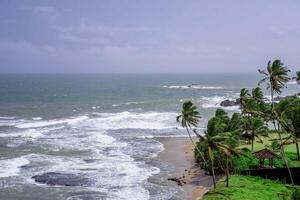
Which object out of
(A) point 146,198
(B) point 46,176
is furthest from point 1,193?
(A) point 146,198

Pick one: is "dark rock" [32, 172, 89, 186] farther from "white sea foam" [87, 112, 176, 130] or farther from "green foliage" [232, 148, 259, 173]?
"white sea foam" [87, 112, 176, 130]

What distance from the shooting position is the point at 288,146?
5409cm

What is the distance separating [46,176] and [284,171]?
25.6m

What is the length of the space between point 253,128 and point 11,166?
30.8 m

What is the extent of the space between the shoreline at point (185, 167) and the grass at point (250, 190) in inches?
119

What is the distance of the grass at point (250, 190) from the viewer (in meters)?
34.5

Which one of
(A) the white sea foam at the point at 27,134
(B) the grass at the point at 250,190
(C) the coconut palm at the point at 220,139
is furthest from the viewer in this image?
(A) the white sea foam at the point at 27,134

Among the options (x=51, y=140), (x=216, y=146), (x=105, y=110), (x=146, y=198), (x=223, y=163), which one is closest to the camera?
(x=216, y=146)

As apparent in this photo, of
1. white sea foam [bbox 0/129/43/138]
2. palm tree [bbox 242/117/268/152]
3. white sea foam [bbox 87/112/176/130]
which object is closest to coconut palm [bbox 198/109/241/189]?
palm tree [bbox 242/117/268/152]

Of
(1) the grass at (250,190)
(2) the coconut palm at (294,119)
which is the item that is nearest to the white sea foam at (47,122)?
(2) the coconut palm at (294,119)

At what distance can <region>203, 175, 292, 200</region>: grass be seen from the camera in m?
34.5

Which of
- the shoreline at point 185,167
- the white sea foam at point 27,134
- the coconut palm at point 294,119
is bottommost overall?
the shoreline at point 185,167

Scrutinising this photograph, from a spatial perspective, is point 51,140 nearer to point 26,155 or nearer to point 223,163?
point 26,155

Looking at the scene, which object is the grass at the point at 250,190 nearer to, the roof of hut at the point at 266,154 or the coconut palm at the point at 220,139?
the coconut palm at the point at 220,139
